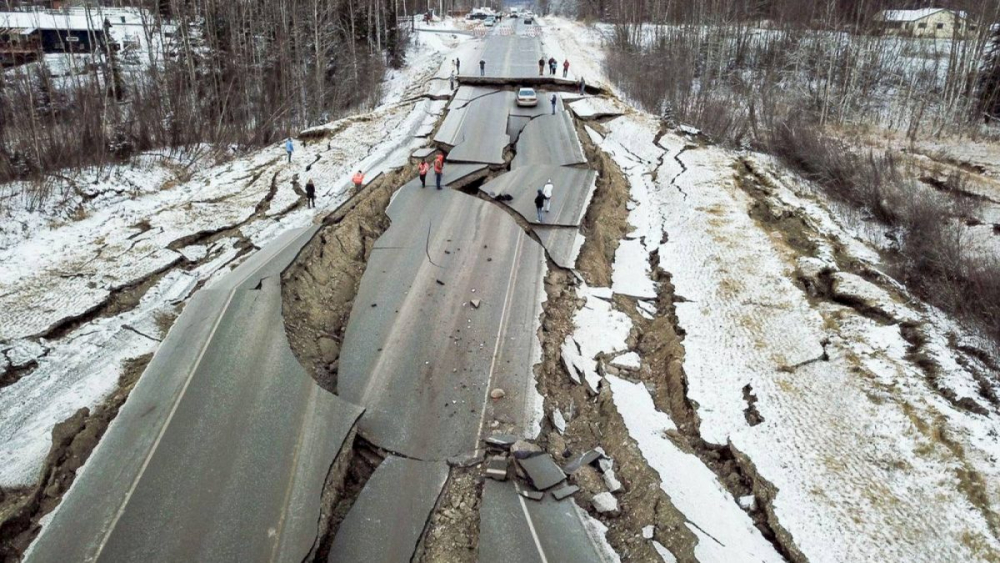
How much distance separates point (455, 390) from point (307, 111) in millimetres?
31922

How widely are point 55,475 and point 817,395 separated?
42.0 feet

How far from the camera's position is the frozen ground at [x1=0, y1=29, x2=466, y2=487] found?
1020 centimetres

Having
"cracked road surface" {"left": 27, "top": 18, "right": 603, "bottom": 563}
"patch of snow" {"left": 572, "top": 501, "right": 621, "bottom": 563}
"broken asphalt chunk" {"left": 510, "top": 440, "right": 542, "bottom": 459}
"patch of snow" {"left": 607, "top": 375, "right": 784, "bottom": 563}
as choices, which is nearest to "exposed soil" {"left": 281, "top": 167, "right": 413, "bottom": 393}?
"cracked road surface" {"left": 27, "top": 18, "right": 603, "bottom": 563}

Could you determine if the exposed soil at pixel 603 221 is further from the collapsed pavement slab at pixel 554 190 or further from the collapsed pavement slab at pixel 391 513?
the collapsed pavement slab at pixel 391 513

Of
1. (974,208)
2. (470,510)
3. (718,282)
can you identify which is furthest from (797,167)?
(470,510)

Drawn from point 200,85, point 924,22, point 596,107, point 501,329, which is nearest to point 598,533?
point 501,329

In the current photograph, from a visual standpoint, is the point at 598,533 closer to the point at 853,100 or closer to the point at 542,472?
the point at 542,472

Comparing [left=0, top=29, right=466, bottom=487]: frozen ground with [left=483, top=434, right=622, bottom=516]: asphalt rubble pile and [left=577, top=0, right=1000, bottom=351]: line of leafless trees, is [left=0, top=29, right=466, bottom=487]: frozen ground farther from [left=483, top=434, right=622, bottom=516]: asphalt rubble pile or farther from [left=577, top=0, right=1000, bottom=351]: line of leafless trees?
[left=577, top=0, right=1000, bottom=351]: line of leafless trees

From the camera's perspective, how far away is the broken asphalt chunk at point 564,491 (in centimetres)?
821

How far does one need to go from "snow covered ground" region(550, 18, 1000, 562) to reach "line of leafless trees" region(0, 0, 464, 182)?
825 inches

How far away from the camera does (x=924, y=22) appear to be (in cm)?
4816

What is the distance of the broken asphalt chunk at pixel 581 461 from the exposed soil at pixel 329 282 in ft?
14.3

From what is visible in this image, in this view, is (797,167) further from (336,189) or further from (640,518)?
(640,518)

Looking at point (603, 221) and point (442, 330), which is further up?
point (603, 221)
